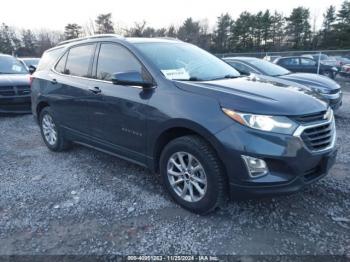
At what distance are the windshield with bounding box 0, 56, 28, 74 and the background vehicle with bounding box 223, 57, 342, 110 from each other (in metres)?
5.99

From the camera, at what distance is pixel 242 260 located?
2359 millimetres

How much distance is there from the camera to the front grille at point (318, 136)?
8.36 ft

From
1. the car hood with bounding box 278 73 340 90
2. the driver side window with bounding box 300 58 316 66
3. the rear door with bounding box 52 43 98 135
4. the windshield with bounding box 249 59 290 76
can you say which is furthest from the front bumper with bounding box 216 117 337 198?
the driver side window with bounding box 300 58 316 66

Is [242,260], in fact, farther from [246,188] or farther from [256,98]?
[256,98]

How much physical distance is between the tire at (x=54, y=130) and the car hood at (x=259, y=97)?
105 inches

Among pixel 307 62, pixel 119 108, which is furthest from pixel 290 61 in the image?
pixel 119 108

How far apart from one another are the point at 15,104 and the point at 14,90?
39cm

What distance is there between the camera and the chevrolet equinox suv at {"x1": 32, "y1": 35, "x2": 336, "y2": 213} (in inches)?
98.5

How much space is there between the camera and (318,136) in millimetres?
2660

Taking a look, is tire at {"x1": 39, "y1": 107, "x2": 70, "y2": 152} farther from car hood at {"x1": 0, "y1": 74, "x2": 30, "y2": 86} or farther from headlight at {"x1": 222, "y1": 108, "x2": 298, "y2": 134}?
headlight at {"x1": 222, "y1": 108, "x2": 298, "y2": 134}

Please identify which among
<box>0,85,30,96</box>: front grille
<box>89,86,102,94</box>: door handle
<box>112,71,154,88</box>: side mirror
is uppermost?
<box>112,71,154,88</box>: side mirror

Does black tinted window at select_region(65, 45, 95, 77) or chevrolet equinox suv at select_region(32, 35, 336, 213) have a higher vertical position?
black tinted window at select_region(65, 45, 95, 77)

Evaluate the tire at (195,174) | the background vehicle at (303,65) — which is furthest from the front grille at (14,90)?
the background vehicle at (303,65)

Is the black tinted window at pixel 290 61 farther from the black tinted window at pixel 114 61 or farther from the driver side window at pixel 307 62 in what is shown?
the black tinted window at pixel 114 61
